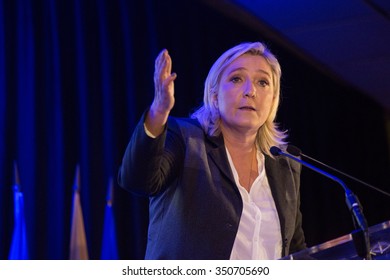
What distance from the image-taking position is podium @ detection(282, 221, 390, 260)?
1493 millimetres

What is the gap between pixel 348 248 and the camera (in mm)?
1534

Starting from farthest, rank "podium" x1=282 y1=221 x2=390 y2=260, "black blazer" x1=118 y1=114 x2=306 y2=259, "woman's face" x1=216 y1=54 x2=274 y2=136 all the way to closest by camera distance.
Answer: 1. "woman's face" x1=216 y1=54 x2=274 y2=136
2. "black blazer" x1=118 y1=114 x2=306 y2=259
3. "podium" x1=282 y1=221 x2=390 y2=260

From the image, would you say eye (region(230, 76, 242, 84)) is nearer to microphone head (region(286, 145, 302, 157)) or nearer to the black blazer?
the black blazer

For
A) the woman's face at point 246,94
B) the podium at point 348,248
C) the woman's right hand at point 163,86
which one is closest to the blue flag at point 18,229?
the woman's face at point 246,94

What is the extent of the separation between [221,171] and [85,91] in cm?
180

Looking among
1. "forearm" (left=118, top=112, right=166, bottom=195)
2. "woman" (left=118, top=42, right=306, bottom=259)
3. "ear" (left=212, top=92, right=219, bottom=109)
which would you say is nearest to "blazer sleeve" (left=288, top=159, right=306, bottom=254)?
"woman" (left=118, top=42, right=306, bottom=259)

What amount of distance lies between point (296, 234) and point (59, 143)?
162 centimetres

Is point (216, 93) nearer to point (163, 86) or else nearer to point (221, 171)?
point (221, 171)

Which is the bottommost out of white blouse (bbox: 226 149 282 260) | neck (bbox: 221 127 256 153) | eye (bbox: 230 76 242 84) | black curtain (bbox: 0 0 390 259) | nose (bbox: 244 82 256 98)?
white blouse (bbox: 226 149 282 260)

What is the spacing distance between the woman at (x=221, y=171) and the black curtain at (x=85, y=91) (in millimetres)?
1348

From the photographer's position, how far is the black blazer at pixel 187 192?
5.62 ft

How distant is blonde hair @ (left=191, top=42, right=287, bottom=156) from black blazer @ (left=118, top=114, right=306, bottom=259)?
0.19ft

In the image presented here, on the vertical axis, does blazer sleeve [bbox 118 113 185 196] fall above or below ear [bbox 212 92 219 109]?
below

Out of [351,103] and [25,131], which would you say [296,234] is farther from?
[351,103]
